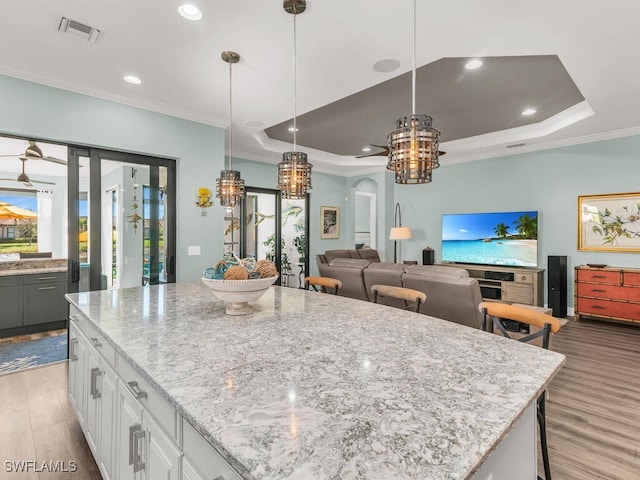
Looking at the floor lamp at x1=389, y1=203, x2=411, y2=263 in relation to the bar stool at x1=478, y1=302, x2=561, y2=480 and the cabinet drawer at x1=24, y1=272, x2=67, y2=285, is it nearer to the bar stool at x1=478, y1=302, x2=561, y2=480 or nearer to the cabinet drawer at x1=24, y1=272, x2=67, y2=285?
the bar stool at x1=478, y1=302, x2=561, y2=480

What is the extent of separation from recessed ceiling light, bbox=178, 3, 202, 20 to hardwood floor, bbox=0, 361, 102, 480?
2882 millimetres

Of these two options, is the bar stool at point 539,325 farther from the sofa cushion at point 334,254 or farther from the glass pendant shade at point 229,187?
the sofa cushion at point 334,254

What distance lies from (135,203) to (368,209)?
24.0ft

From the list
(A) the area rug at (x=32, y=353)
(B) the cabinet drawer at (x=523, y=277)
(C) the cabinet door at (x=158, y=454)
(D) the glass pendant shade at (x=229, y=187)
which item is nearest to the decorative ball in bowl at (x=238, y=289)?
(C) the cabinet door at (x=158, y=454)

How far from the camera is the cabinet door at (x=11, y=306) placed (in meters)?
4.11

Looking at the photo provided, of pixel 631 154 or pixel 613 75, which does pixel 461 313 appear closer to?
pixel 613 75

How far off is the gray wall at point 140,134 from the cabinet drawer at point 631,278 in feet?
18.1

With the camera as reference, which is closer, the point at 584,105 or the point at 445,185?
the point at 584,105

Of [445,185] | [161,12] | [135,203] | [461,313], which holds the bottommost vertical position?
[461,313]

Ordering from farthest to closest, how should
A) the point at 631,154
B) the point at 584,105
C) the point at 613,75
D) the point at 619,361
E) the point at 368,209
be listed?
the point at 368,209 < the point at 631,154 < the point at 584,105 < the point at 619,361 < the point at 613,75

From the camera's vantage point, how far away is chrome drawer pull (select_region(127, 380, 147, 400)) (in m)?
1.17

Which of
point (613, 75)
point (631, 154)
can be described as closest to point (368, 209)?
point (631, 154)

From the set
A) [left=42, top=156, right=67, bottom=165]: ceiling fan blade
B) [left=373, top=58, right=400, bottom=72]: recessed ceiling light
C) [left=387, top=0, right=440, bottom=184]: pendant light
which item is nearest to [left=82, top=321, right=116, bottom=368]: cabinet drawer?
[left=387, top=0, right=440, bottom=184]: pendant light

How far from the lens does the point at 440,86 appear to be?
3.57 m
